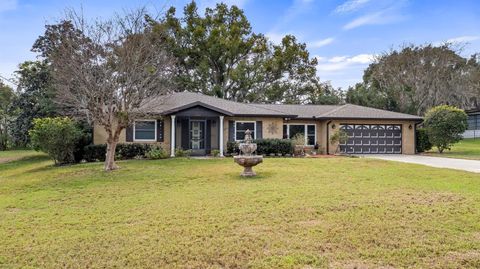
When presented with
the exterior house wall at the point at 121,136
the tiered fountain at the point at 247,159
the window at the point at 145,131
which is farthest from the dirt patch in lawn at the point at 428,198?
the window at the point at 145,131

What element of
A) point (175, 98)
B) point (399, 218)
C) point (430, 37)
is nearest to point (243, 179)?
point (399, 218)

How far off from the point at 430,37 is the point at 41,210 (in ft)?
148

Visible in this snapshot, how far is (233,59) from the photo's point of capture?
128 ft

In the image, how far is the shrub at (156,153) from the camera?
17.9m

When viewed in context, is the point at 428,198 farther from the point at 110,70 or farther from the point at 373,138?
the point at 373,138

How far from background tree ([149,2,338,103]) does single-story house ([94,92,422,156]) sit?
44.1 feet

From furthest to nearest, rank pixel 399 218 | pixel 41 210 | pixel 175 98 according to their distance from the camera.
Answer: pixel 175 98, pixel 41 210, pixel 399 218

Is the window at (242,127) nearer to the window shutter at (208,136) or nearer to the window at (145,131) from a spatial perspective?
the window shutter at (208,136)

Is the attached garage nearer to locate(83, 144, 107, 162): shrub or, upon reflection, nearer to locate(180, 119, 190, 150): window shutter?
locate(180, 119, 190, 150): window shutter

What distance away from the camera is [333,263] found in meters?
4.39

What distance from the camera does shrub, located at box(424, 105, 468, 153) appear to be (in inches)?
873

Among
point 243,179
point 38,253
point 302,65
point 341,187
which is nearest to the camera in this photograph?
point 38,253

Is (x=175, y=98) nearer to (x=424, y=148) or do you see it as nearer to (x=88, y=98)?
(x=88, y=98)

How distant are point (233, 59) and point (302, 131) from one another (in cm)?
1822
